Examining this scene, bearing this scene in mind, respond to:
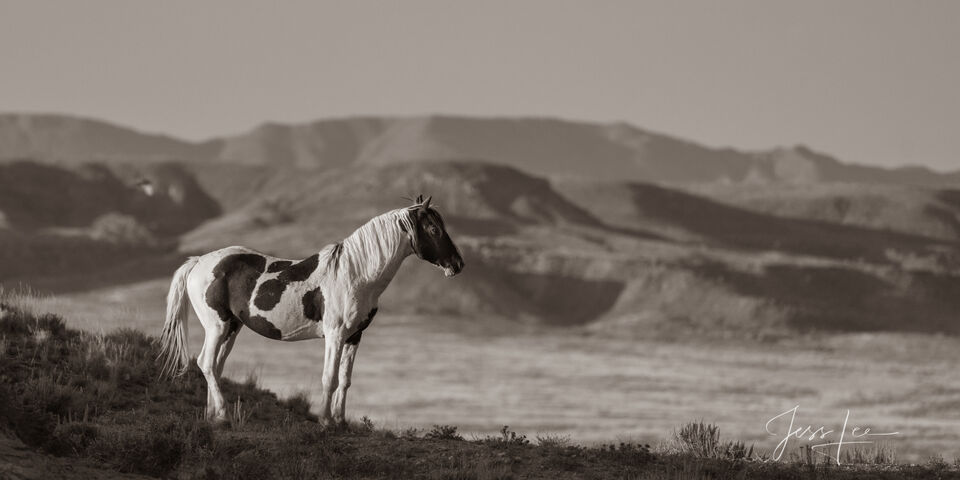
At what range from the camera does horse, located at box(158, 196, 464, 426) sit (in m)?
13.2

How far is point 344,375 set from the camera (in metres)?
13.3

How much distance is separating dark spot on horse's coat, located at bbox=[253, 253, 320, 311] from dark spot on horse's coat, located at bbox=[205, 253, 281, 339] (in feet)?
0.51

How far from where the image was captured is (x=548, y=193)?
5778 inches

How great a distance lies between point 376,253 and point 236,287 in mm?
1692

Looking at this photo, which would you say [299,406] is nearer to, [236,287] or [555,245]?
[236,287]

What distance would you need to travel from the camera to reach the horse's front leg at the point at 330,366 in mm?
13070

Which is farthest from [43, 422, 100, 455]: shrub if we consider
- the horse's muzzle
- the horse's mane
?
the horse's muzzle

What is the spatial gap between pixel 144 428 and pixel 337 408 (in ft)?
6.43

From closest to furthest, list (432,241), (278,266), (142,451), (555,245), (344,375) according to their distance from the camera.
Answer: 1. (142,451)
2. (432,241)
3. (344,375)
4. (278,266)
5. (555,245)

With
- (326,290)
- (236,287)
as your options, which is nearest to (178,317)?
(236,287)

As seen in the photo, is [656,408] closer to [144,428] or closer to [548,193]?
[144,428]

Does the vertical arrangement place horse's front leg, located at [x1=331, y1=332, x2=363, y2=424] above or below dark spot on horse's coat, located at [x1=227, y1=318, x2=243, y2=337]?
below

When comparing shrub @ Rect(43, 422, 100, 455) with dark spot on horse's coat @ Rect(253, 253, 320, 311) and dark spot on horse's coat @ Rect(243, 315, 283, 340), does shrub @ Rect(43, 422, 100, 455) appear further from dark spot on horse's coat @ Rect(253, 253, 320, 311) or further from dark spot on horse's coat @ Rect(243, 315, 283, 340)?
dark spot on horse's coat @ Rect(253, 253, 320, 311)

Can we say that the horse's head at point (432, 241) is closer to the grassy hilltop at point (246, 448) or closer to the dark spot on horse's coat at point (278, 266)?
the dark spot on horse's coat at point (278, 266)
